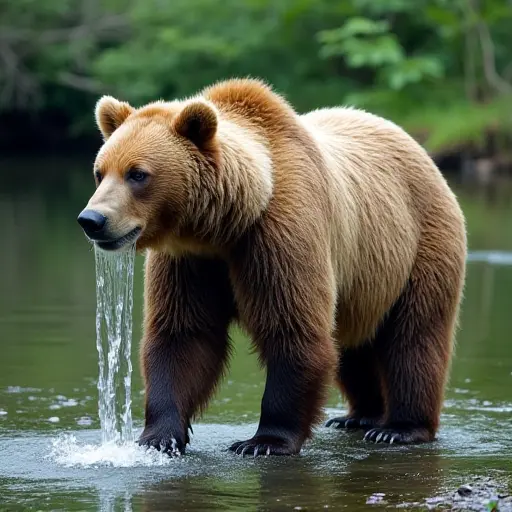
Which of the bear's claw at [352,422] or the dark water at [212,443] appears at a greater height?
the dark water at [212,443]

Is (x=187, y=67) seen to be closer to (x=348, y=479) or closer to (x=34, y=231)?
(x=34, y=231)

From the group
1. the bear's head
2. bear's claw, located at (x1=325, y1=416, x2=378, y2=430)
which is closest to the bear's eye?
the bear's head

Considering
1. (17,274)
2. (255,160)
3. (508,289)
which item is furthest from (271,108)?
(17,274)

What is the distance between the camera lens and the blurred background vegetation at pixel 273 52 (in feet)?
116

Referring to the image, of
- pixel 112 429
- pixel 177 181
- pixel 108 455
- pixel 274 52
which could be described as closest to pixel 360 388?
pixel 112 429

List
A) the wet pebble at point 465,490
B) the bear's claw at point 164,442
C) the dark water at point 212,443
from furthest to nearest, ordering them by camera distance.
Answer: the bear's claw at point 164,442 < the dark water at point 212,443 < the wet pebble at point 465,490

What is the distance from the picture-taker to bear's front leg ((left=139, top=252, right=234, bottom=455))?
684 centimetres

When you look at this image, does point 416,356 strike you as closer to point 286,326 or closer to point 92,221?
point 286,326

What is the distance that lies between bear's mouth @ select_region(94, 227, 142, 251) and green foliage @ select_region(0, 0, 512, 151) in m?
28.9

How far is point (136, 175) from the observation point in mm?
6324

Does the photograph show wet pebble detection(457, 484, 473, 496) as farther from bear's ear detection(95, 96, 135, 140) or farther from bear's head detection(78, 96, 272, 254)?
bear's ear detection(95, 96, 135, 140)

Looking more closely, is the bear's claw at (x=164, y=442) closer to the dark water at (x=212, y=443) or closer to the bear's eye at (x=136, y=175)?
the dark water at (x=212, y=443)

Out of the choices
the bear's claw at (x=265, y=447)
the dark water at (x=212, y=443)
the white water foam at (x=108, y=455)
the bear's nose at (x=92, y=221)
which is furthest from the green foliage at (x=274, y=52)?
the bear's nose at (x=92, y=221)

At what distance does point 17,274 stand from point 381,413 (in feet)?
26.8
